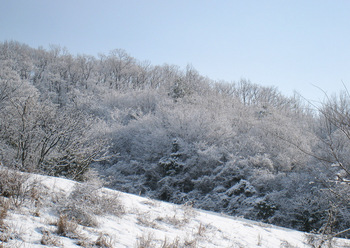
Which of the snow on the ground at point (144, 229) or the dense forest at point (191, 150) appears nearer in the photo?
the snow on the ground at point (144, 229)

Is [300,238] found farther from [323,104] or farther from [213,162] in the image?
[213,162]

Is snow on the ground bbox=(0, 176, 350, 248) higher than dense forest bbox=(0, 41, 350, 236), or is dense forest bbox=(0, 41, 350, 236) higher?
dense forest bbox=(0, 41, 350, 236)

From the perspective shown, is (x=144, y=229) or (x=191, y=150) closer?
(x=144, y=229)

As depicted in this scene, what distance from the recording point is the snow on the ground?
3294 mm

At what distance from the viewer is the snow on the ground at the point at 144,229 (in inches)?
130

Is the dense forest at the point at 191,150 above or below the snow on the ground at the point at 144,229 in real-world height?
above

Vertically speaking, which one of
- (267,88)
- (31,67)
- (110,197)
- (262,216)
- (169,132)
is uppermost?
(267,88)

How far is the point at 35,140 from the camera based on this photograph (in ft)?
28.7

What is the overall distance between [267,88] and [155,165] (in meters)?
27.4

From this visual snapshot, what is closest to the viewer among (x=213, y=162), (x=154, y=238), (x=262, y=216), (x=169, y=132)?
(x=154, y=238)

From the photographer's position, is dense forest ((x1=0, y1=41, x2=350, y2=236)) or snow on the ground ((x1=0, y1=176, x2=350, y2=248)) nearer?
snow on the ground ((x1=0, y1=176, x2=350, y2=248))

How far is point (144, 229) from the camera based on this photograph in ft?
14.1

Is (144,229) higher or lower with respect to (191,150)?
lower

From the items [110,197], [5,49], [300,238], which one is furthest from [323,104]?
[5,49]
